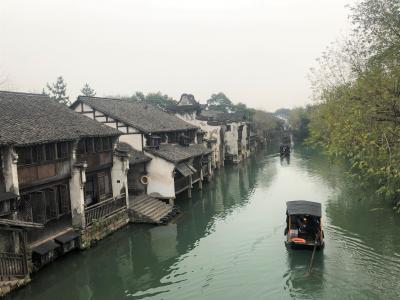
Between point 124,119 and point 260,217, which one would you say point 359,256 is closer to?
point 260,217

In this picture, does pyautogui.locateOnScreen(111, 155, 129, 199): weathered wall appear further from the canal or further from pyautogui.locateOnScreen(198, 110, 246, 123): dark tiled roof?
pyautogui.locateOnScreen(198, 110, 246, 123): dark tiled roof

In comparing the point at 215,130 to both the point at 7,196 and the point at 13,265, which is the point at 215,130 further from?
the point at 13,265

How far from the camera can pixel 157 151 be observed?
110 feet

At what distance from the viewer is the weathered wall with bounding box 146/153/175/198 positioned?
32.7 metres

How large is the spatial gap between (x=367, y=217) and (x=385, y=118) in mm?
18827

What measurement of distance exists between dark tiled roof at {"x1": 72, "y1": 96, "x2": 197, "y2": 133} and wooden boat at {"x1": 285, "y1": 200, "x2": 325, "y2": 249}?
52.3ft

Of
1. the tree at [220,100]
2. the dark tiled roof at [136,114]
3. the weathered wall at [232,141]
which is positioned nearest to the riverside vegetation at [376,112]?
the dark tiled roof at [136,114]

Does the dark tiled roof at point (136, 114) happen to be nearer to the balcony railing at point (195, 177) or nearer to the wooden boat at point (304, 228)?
the balcony railing at point (195, 177)

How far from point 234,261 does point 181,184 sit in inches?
634

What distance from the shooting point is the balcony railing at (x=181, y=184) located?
35256 millimetres

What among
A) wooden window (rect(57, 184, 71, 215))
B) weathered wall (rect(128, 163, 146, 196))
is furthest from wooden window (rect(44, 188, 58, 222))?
weathered wall (rect(128, 163, 146, 196))

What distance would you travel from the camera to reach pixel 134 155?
32.2m

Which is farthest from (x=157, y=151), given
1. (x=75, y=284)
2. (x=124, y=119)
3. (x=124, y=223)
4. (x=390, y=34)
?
(x=390, y=34)

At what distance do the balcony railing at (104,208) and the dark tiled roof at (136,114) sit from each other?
782 cm
